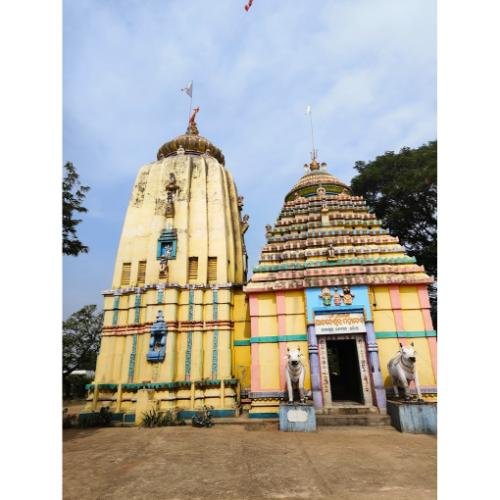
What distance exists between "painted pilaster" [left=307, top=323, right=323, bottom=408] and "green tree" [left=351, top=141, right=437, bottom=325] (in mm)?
11090

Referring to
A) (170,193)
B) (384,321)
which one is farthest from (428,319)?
(170,193)

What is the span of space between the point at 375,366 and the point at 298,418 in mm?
2890

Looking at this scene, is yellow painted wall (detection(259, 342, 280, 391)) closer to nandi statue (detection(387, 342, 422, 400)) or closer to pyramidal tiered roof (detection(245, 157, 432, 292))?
pyramidal tiered roof (detection(245, 157, 432, 292))

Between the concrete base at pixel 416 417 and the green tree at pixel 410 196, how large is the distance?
36.9 ft

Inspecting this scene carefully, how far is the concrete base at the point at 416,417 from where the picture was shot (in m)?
7.76

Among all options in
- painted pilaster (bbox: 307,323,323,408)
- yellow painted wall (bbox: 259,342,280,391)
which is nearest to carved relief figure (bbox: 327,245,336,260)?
painted pilaster (bbox: 307,323,323,408)

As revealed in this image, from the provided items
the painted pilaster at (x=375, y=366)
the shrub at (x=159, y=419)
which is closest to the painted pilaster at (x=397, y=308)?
the painted pilaster at (x=375, y=366)

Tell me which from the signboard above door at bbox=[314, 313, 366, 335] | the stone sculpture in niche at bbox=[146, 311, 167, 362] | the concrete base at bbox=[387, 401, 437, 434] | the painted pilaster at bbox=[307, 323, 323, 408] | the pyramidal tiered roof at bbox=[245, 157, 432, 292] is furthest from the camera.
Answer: the stone sculpture in niche at bbox=[146, 311, 167, 362]

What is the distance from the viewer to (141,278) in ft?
43.4

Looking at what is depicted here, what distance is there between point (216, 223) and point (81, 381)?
22414 millimetres

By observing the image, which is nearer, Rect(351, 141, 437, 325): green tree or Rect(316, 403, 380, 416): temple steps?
Rect(316, 403, 380, 416): temple steps

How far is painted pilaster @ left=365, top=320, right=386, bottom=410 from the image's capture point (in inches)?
358

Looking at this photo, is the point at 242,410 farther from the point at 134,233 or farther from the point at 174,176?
the point at 174,176

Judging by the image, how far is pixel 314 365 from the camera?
966 cm
